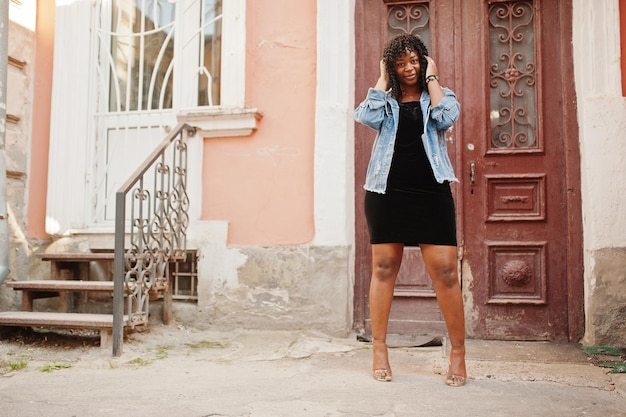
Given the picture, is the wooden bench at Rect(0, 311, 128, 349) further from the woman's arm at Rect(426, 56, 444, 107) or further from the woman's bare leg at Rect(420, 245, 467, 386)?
the woman's arm at Rect(426, 56, 444, 107)

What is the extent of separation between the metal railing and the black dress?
1.62 meters

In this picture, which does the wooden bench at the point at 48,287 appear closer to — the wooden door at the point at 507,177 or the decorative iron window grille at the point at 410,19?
the wooden door at the point at 507,177

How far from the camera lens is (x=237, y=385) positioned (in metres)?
2.92

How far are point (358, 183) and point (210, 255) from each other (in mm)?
1242

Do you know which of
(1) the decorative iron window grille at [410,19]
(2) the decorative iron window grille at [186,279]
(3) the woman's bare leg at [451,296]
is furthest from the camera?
(2) the decorative iron window grille at [186,279]

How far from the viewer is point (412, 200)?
2.94 metres

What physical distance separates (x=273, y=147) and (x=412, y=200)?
1.74m

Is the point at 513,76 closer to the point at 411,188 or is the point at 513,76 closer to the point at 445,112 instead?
the point at 445,112

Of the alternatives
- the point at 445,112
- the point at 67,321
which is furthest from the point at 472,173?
the point at 67,321

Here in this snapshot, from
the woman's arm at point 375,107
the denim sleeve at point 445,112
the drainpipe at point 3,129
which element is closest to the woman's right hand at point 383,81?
the woman's arm at point 375,107

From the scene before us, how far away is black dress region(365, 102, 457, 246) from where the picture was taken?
2.92 metres

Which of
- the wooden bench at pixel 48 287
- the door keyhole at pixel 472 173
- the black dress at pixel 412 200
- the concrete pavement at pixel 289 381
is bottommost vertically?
the concrete pavement at pixel 289 381

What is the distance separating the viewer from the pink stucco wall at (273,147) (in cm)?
436

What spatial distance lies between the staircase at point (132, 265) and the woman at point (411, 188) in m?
1.60
